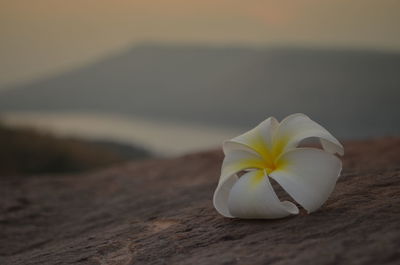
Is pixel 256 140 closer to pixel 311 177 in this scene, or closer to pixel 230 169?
pixel 230 169

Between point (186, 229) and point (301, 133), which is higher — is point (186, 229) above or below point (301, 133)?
below

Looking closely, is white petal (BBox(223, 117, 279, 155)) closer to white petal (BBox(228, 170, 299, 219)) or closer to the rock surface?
white petal (BBox(228, 170, 299, 219))

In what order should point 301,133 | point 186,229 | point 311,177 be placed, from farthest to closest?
point 186,229
point 301,133
point 311,177

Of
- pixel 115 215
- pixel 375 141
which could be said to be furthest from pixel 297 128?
pixel 375 141

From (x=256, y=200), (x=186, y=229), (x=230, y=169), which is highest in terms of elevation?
(x=230, y=169)

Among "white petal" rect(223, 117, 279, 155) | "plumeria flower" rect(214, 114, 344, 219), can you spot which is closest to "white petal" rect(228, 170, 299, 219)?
"plumeria flower" rect(214, 114, 344, 219)

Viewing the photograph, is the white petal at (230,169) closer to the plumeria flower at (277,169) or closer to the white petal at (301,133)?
the plumeria flower at (277,169)

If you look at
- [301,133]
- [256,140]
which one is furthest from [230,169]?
[301,133]

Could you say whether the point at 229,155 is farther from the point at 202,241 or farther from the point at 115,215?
the point at 115,215
